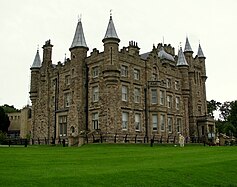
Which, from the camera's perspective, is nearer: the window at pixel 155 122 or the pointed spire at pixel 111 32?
the pointed spire at pixel 111 32

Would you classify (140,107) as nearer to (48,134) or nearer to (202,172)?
(48,134)

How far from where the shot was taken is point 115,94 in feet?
137

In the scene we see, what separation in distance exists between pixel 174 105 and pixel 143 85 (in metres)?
6.99

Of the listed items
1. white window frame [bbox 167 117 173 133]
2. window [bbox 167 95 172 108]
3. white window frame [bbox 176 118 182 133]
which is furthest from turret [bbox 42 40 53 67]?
white window frame [bbox 176 118 182 133]

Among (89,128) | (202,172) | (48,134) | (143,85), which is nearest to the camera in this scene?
(202,172)

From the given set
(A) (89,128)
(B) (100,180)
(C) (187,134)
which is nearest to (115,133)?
(A) (89,128)

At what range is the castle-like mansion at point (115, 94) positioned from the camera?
138ft

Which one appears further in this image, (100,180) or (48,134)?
(48,134)

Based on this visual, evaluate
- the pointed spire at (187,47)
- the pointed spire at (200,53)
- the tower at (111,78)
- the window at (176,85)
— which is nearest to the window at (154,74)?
the window at (176,85)

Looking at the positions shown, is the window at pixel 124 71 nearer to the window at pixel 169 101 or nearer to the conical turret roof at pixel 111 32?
the conical turret roof at pixel 111 32

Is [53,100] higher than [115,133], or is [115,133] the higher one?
[53,100]

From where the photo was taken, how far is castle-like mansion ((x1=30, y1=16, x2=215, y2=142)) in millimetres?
41938

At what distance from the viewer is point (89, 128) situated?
143 ft

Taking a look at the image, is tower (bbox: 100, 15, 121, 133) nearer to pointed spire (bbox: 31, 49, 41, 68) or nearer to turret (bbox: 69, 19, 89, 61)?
turret (bbox: 69, 19, 89, 61)
